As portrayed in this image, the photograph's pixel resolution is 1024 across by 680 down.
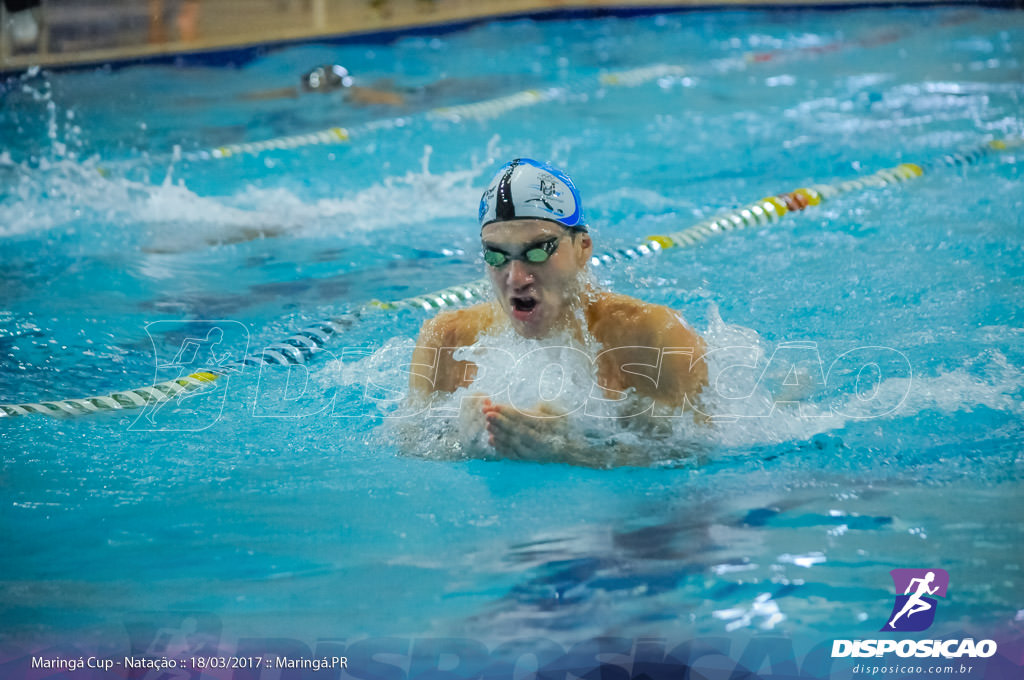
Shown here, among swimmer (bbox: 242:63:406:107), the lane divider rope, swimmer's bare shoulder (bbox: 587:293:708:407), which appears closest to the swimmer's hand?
swimmer's bare shoulder (bbox: 587:293:708:407)

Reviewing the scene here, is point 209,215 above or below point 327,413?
above

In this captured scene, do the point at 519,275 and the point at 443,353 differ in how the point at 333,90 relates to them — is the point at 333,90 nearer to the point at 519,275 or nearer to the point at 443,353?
the point at 443,353

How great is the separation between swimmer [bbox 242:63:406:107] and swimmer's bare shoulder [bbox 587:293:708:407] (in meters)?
6.53

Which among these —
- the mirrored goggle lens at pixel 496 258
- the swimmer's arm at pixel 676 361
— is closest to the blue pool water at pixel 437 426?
the swimmer's arm at pixel 676 361

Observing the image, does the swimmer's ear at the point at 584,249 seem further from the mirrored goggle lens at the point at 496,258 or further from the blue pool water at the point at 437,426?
the blue pool water at the point at 437,426

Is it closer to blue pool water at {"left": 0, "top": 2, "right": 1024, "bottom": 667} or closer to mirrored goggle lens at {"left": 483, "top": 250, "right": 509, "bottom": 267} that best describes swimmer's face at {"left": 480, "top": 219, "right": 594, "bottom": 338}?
mirrored goggle lens at {"left": 483, "top": 250, "right": 509, "bottom": 267}

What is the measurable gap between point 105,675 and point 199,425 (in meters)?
1.25

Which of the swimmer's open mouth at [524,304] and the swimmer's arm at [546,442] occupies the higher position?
the swimmer's open mouth at [524,304]

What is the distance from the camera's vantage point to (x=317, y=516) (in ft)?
9.88

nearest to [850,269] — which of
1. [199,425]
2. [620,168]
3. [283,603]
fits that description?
[620,168]

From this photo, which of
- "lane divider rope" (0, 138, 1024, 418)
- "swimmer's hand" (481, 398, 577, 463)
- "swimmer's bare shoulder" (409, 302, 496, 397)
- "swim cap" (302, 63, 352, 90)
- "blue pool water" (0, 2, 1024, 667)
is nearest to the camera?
"blue pool water" (0, 2, 1024, 667)

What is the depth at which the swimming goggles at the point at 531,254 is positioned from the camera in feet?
9.66

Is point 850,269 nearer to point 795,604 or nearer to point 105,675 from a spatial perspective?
point 795,604

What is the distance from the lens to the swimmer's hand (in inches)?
111
